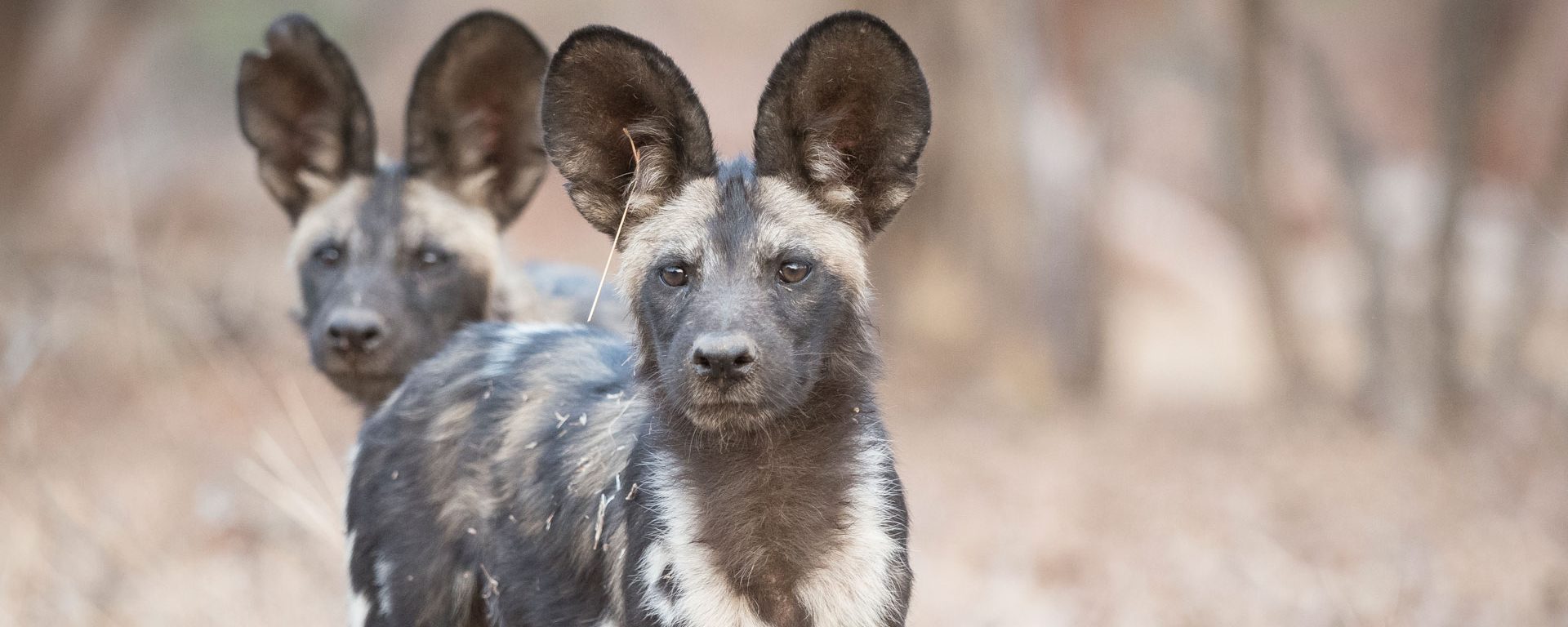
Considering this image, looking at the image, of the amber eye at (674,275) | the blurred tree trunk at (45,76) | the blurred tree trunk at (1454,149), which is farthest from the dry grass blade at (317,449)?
the blurred tree trunk at (1454,149)

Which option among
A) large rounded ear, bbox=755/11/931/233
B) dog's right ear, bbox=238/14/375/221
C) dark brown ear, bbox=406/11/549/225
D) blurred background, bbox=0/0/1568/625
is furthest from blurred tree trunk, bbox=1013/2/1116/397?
large rounded ear, bbox=755/11/931/233

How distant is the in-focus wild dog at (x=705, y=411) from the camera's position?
3094 millimetres

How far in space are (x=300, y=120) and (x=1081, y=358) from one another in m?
7.15

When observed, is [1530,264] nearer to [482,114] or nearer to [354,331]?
[482,114]

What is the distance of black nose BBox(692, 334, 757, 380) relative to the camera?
2.98 metres

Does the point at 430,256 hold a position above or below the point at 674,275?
below

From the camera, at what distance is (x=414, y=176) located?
519 centimetres

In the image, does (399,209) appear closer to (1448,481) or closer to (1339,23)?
(1448,481)

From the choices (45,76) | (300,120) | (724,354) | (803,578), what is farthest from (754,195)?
(45,76)

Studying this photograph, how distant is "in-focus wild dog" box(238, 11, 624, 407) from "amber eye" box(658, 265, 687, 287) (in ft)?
5.74

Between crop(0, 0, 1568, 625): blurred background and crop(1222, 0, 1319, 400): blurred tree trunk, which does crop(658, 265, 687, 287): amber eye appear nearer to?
crop(0, 0, 1568, 625): blurred background

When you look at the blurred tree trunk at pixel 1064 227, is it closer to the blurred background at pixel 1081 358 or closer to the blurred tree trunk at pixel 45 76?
the blurred background at pixel 1081 358

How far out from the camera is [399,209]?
507 cm

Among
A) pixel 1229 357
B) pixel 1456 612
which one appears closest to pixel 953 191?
pixel 1229 357
